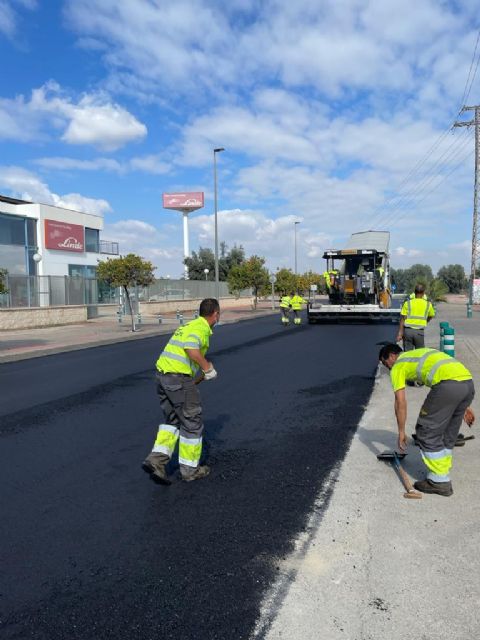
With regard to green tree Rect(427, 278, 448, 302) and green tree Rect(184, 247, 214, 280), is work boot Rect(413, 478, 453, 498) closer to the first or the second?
green tree Rect(427, 278, 448, 302)

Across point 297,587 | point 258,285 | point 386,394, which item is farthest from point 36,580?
point 258,285

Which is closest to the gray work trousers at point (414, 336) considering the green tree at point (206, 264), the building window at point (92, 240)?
the building window at point (92, 240)

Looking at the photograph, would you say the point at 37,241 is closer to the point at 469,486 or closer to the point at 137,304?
the point at 137,304

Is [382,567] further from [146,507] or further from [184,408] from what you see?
[184,408]

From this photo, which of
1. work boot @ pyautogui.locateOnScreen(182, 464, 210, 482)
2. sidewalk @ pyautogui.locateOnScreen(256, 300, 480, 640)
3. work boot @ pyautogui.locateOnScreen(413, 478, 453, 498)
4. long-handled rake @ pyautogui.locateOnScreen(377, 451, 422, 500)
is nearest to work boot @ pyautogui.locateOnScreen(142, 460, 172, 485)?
work boot @ pyautogui.locateOnScreen(182, 464, 210, 482)

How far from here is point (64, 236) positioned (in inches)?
1583

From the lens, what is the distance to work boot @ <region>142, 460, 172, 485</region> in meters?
4.58

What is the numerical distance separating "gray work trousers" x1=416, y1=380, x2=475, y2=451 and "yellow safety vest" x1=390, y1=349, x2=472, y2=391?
0.05 m

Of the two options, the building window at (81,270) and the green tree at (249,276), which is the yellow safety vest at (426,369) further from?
the building window at (81,270)

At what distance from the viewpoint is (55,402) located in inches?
326

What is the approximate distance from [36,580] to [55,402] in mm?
5424

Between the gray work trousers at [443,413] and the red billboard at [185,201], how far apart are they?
69047mm

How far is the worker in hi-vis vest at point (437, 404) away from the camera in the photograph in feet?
13.6

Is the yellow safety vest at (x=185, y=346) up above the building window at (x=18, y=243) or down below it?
below
